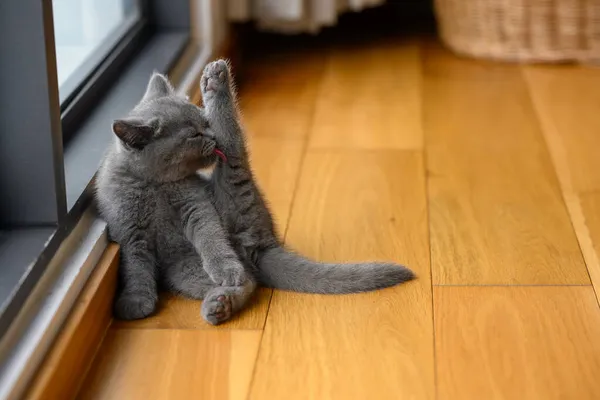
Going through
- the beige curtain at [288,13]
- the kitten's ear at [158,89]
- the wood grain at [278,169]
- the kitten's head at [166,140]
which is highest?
the kitten's ear at [158,89]

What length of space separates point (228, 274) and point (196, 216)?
11cm

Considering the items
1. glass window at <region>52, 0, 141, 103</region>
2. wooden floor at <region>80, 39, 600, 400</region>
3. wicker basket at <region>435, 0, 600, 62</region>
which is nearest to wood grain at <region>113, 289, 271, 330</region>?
wooden floor at <region>80, 39, 600, 400</region>

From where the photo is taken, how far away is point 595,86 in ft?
7.89

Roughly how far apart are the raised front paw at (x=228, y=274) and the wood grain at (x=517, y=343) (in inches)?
11.8

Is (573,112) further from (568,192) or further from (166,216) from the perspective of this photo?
(166,216)

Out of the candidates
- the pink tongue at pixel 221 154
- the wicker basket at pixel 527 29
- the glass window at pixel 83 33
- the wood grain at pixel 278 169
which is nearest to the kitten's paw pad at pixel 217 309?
the pink tongue at pixel 221 154

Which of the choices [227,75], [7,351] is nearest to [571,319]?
[227,75]

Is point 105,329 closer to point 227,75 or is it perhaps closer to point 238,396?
point 238,396

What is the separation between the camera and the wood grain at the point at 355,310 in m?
1.26

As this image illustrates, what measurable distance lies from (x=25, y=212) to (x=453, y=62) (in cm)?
161

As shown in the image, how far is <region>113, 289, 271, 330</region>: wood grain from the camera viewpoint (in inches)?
54.8

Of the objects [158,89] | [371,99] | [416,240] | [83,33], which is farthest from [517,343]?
[371,99]

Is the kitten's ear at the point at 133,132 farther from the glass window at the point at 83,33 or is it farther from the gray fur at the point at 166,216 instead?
the glass window at the point at 83,33

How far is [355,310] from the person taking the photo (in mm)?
1424
